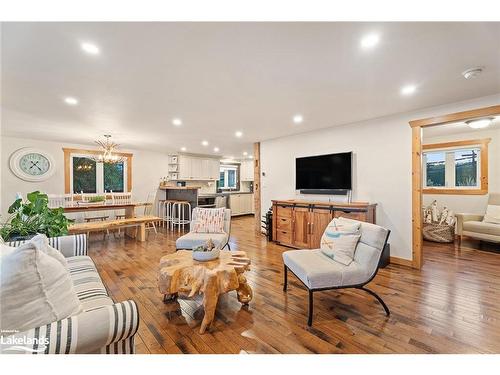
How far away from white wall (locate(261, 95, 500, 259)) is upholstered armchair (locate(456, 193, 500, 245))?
71.6 inches

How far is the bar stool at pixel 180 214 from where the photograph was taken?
6.18 m

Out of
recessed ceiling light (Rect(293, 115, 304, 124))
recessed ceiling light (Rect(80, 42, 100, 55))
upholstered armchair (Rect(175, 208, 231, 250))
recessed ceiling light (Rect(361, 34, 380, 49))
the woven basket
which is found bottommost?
the woven basket

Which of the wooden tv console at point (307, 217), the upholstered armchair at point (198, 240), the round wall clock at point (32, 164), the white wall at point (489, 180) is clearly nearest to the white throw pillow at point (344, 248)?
the wooden tv console at point (307, 217)

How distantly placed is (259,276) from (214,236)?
0.90 meters

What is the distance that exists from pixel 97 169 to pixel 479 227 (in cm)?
858

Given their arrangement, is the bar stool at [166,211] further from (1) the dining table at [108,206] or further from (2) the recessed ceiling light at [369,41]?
(2) the recessed ceiling light at [369,41]

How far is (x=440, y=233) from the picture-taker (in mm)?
4629

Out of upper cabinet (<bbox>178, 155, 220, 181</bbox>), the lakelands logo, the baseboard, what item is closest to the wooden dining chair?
upper cabinet (<bbox>178, 155, 220, 181</bbox>)

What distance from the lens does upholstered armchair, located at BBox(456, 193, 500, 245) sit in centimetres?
392

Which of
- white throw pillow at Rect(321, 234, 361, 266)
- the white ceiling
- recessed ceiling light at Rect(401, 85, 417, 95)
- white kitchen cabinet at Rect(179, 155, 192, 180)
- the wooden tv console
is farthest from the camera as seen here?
white kitchen cabinet at Rect(179, 155, 192, 180)

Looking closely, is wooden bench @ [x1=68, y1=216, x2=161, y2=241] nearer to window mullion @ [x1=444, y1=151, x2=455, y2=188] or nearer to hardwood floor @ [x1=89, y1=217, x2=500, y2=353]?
hardwood floor @ [x1=89, y1=217, x2=500, y2=353]

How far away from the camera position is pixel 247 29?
155 centimetres

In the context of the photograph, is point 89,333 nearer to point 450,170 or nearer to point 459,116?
point 459,116

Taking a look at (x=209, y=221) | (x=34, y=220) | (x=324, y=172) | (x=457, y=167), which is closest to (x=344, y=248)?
(x=209, y=221)
